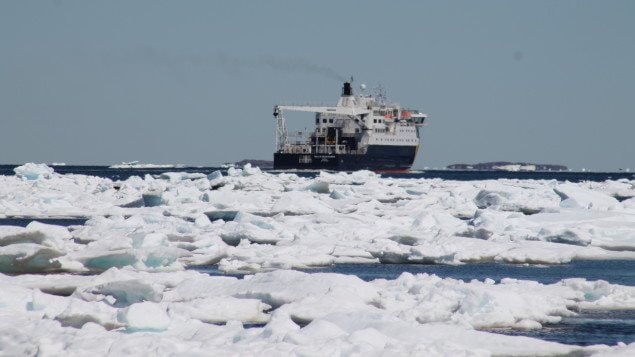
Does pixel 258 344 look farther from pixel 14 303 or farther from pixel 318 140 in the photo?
pixel 318 140

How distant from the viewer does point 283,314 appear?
1088 centimetres

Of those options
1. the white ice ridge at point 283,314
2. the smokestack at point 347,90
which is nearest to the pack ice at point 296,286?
the white ice ridge at point 283,314

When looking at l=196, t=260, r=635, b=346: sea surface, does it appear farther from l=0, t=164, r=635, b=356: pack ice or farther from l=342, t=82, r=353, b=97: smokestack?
l=342, t=82, r=353, b=97: smokestack

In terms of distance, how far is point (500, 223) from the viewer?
22.5m

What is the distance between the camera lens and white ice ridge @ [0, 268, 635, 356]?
9445mm

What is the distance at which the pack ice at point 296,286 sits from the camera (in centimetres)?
973

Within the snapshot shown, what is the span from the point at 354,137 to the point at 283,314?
231 feet

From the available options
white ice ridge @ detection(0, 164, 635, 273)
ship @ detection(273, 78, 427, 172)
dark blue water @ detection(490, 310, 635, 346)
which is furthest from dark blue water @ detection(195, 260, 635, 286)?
ship @ detection(273, 78, 427, 172)

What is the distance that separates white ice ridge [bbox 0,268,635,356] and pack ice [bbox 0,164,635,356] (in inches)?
0.8

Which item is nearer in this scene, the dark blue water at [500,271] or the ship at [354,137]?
the dark blue water at [500,271]

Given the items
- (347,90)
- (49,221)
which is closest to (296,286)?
(49,221)

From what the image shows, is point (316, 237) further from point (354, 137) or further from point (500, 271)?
point (354, 137)

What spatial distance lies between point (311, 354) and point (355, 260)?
32.0ft

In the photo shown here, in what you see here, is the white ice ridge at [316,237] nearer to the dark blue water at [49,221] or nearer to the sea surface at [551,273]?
the sea surface at [551,273]
